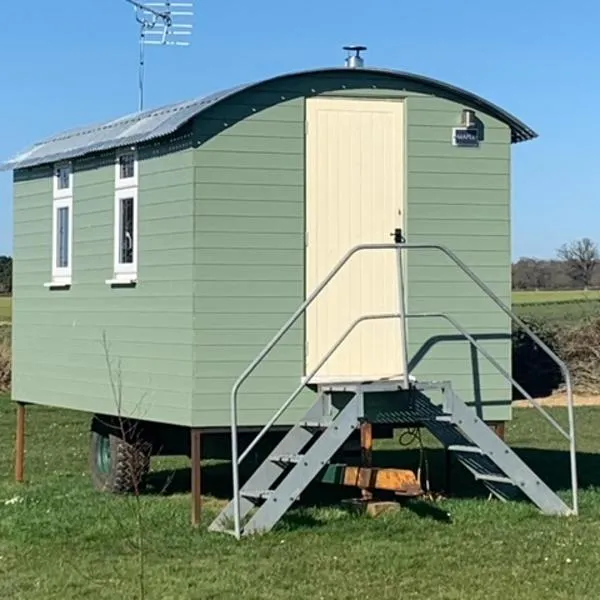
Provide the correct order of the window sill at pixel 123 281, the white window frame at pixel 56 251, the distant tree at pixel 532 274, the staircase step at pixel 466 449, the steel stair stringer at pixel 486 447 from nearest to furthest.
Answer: the steel stair stringer at pixel 486 447
the staircase step at pixel 466 449
the window sill at pixel 123 281
the white window frame at pixel 56 251
the distant tree at pixel 532 274

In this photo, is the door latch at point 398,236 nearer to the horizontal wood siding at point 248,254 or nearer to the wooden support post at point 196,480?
the horizontal wood siding at point 248,254

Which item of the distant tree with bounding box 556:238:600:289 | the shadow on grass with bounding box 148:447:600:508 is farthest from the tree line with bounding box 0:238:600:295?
the shadow on grass with bounding box 148:447:600:508

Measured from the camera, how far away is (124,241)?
44.4 ft

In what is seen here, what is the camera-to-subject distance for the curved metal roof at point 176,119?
1224cm

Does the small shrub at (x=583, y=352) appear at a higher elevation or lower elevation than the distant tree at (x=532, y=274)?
lower

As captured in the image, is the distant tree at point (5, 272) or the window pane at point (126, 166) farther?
the distant tree at point (5, 272)

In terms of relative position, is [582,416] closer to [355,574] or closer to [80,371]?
A: [80,371]

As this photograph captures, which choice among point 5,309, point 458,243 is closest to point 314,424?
point 458,243

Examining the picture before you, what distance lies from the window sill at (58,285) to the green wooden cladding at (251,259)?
682 mm

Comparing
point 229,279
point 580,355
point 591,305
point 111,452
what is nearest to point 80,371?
point 111,452

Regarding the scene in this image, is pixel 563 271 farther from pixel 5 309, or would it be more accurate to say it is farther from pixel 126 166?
pixel 126 166

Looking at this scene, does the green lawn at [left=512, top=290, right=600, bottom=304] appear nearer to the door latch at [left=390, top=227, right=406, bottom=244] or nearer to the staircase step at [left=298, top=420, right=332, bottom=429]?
the door latch at [left=390, top=227, right=406, bottom=244]

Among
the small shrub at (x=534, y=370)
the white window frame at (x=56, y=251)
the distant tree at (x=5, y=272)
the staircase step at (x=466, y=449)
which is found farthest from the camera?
the distant tree at (x=5, y=272)

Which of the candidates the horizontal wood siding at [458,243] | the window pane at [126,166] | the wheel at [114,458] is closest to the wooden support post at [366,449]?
the horizontal wood siding at [458,243]
